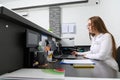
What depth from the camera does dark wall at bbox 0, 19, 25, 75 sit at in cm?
80

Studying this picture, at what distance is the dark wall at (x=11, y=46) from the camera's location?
0.80 m

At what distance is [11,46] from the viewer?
898 mm

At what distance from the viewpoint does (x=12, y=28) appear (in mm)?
927

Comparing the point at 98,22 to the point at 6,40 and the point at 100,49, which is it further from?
the point at 6,40

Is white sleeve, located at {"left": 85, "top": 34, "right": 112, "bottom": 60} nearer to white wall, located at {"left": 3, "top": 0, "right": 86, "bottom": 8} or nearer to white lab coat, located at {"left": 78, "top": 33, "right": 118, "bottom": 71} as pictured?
white lab coat, located at {"left": 78, "top": 33, "right": 118, "bottom": 71}

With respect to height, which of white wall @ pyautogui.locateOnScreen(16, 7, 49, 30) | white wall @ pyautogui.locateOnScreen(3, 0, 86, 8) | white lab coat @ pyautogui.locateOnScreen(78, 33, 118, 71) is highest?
white wall @ pyautogui.locateOnScreen(3, 0, 86, 8)

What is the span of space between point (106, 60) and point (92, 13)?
3125 mm

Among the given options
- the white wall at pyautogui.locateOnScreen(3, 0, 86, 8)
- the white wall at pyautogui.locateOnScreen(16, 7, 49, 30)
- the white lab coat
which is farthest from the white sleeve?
the white wall at pyautogui.locateOnScreen(16, 7, 49, 30)

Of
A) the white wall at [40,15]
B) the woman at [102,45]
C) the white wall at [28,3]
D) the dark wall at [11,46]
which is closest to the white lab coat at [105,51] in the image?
the woman at [102,45]

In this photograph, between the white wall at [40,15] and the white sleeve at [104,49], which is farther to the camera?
the white wall at [40,15]

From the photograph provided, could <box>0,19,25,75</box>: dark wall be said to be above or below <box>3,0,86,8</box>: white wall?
below

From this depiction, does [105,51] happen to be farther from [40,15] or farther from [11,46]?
[40,15]

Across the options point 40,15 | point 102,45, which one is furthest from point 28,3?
point 102,45

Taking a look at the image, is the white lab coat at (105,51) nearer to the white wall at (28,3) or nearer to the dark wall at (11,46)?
the dark wall at (11,46)
